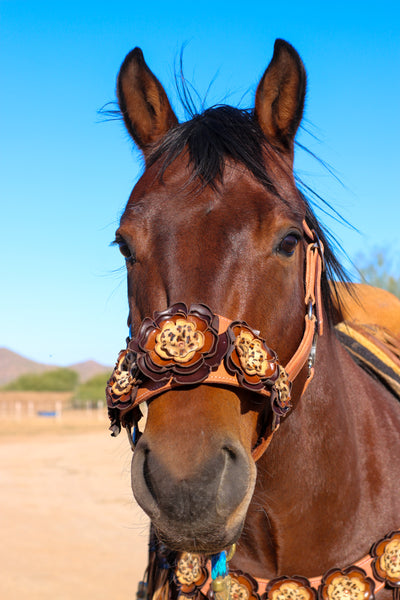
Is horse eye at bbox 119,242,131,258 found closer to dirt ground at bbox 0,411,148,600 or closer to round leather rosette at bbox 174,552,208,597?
dirt ground at bbox 0,411,148,600

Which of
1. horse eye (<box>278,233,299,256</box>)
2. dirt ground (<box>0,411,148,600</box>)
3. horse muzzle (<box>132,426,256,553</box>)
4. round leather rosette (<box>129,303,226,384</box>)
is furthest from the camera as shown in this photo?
dirt ground (<box>0,411,148,600</box>)

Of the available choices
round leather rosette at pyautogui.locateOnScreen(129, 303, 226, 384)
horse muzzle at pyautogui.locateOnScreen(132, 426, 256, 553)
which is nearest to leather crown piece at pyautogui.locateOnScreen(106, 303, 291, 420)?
round leather rosette at pyautogui.locateOnScreen(129, 303, 226, 384)

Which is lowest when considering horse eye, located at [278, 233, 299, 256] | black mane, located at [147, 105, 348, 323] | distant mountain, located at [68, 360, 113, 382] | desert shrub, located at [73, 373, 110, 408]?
desert shrub, located at [73, 373, 110, 408]

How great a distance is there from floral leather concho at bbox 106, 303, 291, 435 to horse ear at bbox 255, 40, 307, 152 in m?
0.92

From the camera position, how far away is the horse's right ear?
2354mm

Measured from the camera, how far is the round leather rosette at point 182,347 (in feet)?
5.11

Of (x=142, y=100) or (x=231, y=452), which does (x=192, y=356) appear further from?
(x=142, y=100)

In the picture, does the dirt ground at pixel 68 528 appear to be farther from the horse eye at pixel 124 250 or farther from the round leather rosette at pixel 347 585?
the horse eye at pixel 124 250

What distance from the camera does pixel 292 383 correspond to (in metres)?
1.90

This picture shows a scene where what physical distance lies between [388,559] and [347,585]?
19cm

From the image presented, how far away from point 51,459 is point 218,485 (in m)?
15.8

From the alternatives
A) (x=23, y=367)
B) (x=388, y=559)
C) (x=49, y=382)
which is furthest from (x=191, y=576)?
(x=23, y=367)

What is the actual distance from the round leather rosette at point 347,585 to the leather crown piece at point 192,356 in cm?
87

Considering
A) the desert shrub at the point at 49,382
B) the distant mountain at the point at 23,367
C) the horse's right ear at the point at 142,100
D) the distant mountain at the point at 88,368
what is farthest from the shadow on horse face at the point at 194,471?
the distant mountain at the point at 88,368
